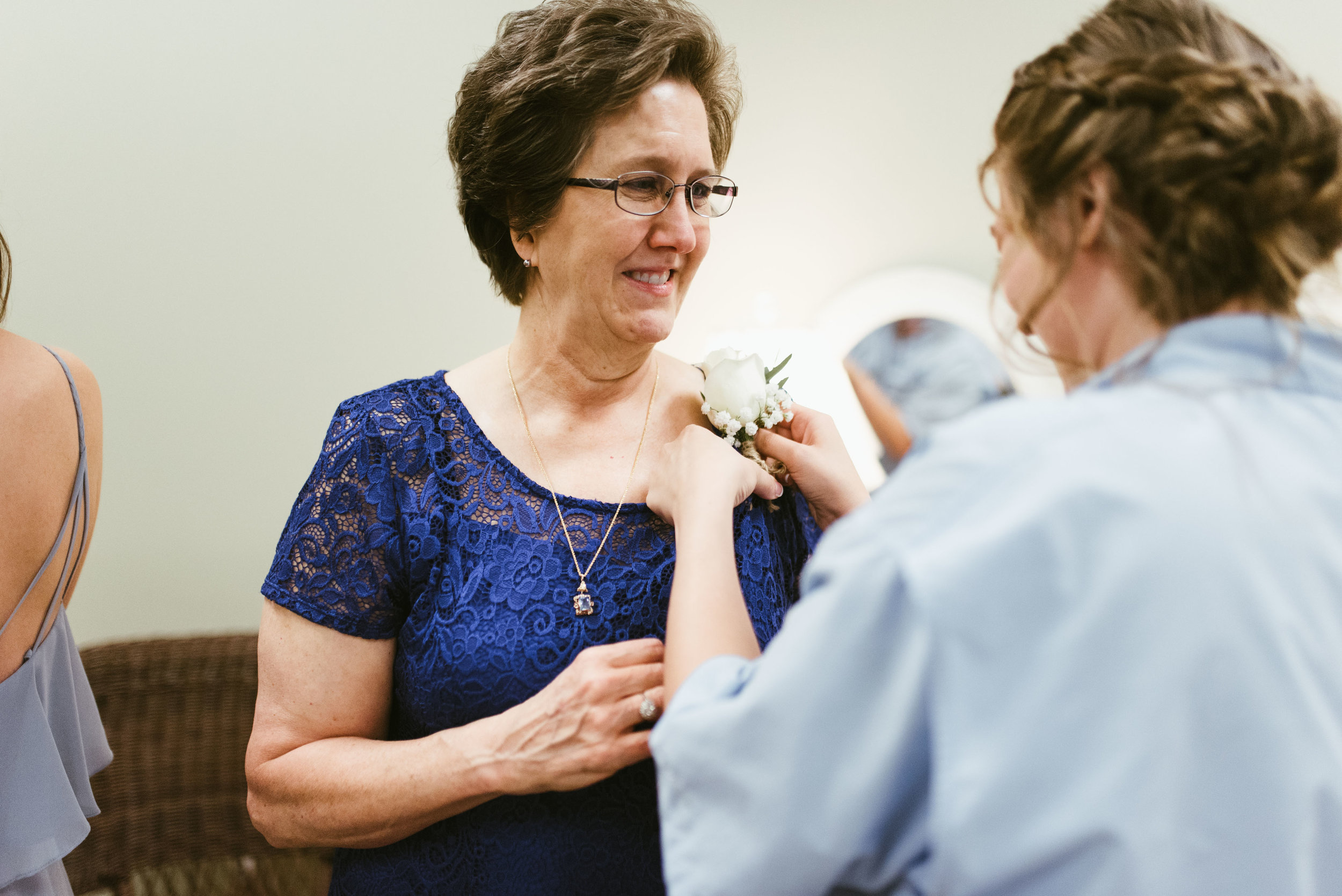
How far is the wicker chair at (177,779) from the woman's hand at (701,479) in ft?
4.71

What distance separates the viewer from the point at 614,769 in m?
1.10

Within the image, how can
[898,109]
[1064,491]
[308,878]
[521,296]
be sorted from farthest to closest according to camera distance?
[898,109] < [308,878] < [521,296] < [1064,491]

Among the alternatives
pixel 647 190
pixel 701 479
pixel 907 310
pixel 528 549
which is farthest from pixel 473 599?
pixel 907 310

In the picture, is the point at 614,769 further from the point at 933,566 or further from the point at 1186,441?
the point at 1186,441

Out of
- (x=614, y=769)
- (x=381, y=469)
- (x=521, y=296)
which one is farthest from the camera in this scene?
(x=521, y=296)

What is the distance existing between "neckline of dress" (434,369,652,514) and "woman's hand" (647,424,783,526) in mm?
56

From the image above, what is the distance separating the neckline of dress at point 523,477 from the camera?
51.0 inches

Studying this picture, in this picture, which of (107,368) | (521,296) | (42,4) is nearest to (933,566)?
(521,296)

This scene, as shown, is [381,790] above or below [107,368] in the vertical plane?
below

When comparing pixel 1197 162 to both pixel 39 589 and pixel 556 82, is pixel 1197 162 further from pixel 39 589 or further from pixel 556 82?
pixel 39 589

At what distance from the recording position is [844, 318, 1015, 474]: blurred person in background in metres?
2.63

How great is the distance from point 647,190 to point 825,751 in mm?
877

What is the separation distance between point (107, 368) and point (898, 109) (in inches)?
87.7

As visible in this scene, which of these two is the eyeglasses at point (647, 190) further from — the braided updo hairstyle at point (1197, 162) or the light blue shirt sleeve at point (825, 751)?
the light blue shirt sleeve at point (825, 751)
